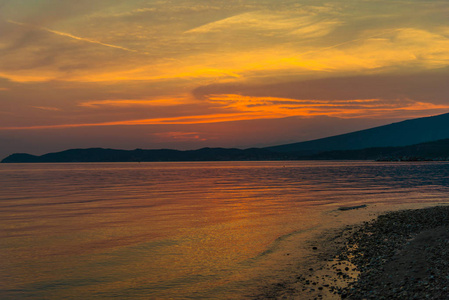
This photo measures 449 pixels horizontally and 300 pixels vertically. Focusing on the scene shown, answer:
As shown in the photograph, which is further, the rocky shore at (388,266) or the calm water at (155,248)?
the calm water at (155,248)

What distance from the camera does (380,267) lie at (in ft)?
58.7

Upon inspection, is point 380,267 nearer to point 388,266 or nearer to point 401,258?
point 388,266

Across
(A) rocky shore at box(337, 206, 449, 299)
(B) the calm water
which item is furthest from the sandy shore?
(B) the calm water

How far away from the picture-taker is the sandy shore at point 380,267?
1452 cm

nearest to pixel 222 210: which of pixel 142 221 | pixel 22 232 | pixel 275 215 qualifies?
pixel 275 215

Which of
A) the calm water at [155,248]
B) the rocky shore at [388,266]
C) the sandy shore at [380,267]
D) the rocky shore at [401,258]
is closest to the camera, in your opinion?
the rocky shore at [401,258]

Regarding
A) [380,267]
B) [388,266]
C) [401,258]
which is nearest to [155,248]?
[380,267]

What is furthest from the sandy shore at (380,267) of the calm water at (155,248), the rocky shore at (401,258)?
the calm water at (155,248)

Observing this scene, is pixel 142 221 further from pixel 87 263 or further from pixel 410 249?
pixel 410 249

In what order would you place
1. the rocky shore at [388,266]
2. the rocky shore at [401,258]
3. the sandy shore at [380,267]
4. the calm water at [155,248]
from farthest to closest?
1. the calm water at [155,248]
2. the sandy shore at [380,267]
3. the rocky shore at [388,266]
4. the rocky shore at [401,258]

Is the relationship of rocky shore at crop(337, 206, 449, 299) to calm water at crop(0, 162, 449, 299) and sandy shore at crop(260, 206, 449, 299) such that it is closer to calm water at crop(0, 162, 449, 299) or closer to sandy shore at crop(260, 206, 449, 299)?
sandy shore at crop(260, 206, 449, 299)

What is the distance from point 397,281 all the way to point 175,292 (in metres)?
9.54

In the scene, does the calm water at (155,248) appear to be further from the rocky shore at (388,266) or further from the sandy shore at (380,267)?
the rocky shore at (388,266)

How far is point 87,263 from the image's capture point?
2094cm
